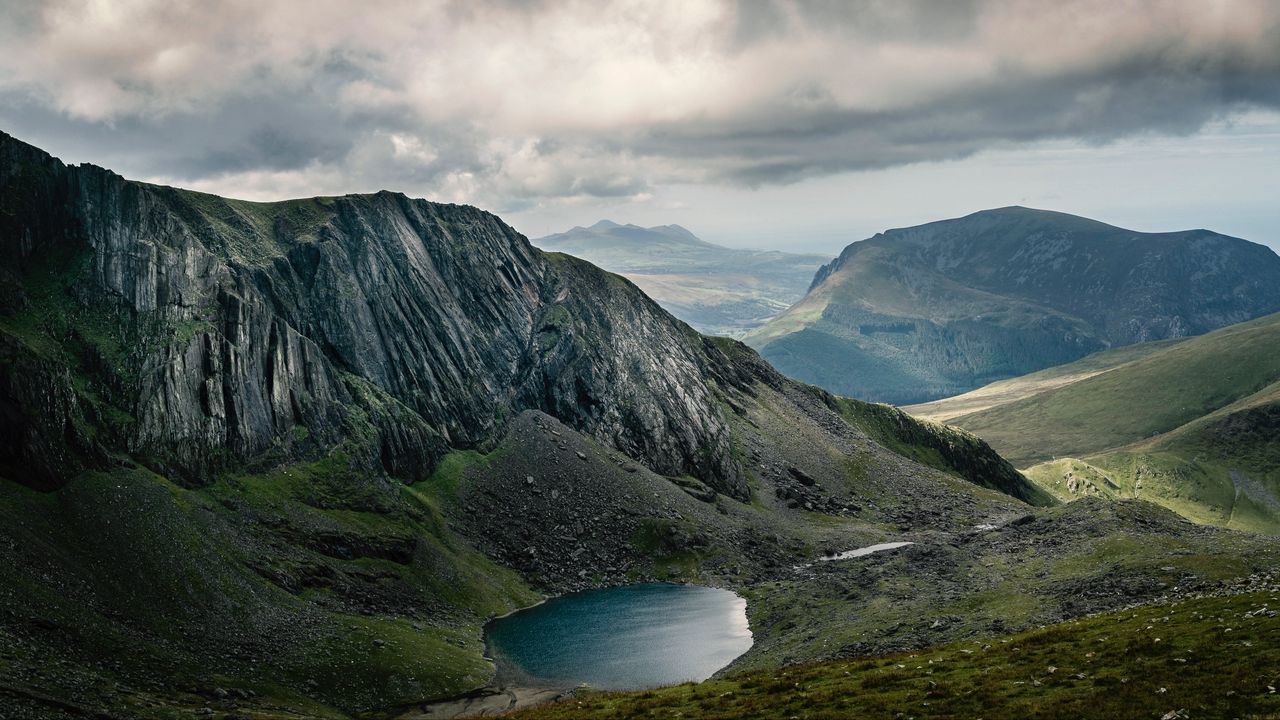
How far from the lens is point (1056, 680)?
163ft

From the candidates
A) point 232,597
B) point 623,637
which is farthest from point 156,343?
point 623,637

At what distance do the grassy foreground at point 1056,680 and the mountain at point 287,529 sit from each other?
3897cm

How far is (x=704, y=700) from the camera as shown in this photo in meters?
59.4

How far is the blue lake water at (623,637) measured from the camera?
113688 millimetres

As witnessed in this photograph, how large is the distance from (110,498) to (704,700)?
89959mm

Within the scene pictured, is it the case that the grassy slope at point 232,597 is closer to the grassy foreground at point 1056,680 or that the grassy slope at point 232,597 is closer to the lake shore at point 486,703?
the lake shore at point 486,703

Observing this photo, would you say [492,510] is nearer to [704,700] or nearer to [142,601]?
[142,601]

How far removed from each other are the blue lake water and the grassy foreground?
153ft

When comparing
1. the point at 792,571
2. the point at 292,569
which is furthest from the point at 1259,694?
the point at 792,571

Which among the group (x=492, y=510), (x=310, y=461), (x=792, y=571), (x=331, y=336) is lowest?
(x=792, y=571)

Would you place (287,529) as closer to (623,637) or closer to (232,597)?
(232,597)

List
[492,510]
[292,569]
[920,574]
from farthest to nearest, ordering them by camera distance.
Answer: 1. [492,510]
2. [920,574]
3. [292,569]

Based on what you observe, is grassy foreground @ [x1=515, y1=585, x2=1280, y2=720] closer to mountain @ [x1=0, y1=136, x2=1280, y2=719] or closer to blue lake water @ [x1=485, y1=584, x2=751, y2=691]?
mountain @ [x1=0, y1=136, x2=1280, y2=719]

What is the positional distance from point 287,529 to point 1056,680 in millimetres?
117994
